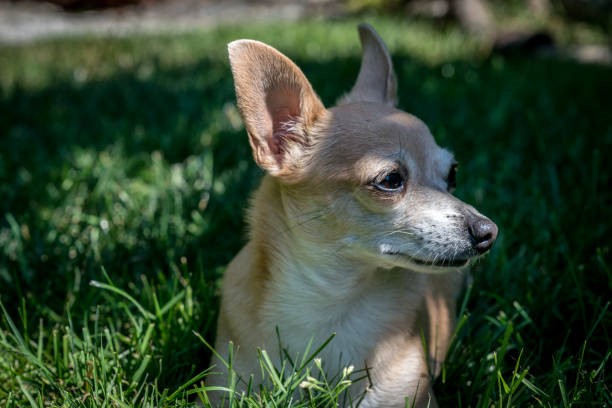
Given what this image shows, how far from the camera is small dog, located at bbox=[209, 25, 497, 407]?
2.10 m

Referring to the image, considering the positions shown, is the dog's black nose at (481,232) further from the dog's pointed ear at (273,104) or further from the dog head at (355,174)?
the dog's pointed ear at (273,104)

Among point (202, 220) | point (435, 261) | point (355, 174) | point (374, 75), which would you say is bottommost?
point (202, 220)

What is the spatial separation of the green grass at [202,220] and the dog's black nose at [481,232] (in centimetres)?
33

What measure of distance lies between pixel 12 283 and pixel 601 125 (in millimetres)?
3590

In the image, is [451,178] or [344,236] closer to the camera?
[344,236]

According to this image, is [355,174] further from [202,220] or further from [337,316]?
[202,220]

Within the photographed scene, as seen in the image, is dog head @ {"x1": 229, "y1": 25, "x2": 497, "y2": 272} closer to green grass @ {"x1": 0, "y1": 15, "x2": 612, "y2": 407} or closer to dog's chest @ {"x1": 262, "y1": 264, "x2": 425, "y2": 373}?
dog's chest @ {"x1": 262, "y1": 264, "x2": 425, "y2": 373}

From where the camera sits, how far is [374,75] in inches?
105

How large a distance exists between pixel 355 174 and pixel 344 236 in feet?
0.65

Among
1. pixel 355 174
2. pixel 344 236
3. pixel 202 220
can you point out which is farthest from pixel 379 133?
pixel 202 220

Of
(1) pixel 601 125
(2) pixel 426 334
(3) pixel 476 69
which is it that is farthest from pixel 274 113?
(3) pixel 476 69

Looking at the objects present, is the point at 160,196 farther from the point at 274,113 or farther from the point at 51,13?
the point at 51,13

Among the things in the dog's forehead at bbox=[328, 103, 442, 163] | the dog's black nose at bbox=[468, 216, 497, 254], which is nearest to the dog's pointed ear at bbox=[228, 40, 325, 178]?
the dog's forehead at bbox=[328, 103, 442, 163]

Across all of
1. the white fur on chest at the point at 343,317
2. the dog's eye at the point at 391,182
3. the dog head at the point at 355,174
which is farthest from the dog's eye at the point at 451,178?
the white fur on chest at the point at 343,317
